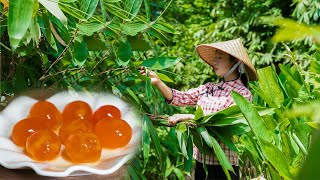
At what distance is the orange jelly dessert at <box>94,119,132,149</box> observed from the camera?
1.71ft

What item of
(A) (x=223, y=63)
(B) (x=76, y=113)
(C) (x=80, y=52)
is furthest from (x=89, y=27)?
(A) (x=223, y=63)

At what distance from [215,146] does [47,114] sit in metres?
0.71

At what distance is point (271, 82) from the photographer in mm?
1602

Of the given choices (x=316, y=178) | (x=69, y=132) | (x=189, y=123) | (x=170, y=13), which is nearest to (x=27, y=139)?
(x=69, y=132)

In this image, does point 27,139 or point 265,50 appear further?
point 265,50

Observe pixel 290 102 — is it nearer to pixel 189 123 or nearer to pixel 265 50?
pixel 189 123

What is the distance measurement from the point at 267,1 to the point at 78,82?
2.64m

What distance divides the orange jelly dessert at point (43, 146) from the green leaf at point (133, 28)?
0.46 m

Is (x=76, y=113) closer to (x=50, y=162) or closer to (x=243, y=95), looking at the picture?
(x=50, y=162)

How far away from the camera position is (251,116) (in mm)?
1087

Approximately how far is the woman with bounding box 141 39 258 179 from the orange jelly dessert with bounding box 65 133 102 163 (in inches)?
43.9

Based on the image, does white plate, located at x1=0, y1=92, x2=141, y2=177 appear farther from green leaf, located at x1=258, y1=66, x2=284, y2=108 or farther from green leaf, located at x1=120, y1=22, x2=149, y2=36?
green leaf, located at x1=258, y1=66, x2=284, y2=108

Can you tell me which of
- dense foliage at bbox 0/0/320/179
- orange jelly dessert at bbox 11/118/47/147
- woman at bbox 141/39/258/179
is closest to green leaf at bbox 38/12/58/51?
dense foliage at bbox 0/0/320/179

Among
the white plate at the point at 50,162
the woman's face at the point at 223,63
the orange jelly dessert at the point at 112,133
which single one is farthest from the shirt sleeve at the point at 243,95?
the orange jelly dessert at the point at 112,133
